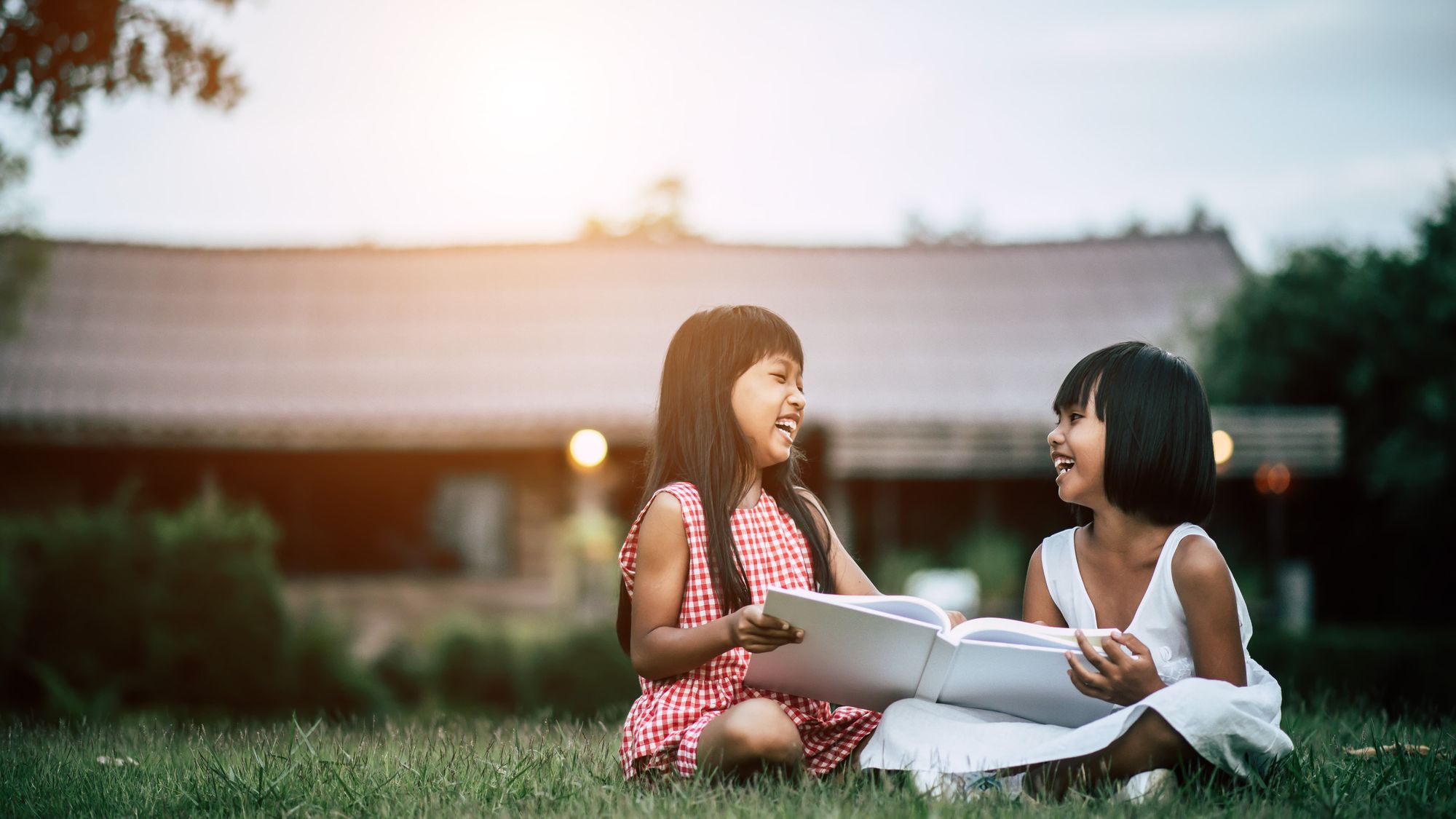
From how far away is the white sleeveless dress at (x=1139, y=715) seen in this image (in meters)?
2.64

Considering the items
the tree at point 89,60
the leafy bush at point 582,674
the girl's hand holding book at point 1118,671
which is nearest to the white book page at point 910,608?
the girl's hand holding book at point 1118,671

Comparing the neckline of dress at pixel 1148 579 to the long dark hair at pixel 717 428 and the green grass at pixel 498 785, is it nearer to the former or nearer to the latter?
the green grass at pixel 498 785

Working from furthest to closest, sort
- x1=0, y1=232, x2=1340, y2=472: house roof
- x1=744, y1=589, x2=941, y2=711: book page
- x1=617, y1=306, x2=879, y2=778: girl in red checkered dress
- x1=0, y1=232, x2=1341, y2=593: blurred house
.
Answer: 1. x1=0, y1=232, x2=1340, y2=472: house roof
2. x1=0, y1=232, x2=1341, y2=593: blurred house
3. x1=617, y1=306, x2=879, y2=778: girl in red checkered dress
4. x1=744, y1=589, x2=941, y2=711: book page

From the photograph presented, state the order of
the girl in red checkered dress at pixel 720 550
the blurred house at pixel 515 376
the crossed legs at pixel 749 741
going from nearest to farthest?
1. the crossed legs at pixel 749 741
2. the girl in red checkered dress at pixel 720 550
3. the blurred house at pixel 515 376

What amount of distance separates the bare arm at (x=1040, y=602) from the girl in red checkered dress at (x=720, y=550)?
443mm

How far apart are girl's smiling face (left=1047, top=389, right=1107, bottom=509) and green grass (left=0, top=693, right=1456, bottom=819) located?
73cm

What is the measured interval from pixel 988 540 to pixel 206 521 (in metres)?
8.23

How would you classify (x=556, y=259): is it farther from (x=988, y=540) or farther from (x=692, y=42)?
(x=692, y=42)

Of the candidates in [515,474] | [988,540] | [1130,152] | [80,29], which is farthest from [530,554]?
[80,29]

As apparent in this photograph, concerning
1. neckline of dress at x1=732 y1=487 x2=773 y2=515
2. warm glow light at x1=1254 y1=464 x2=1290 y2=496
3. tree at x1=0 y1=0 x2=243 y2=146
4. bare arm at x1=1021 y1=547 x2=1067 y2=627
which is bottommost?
warm glow light at x1=1254 y1=464 x2=1290 y2=496

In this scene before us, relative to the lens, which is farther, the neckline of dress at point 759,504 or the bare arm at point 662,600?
the neckline of dress at point 759,504

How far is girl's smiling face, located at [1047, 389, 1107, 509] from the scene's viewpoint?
3.09 metres

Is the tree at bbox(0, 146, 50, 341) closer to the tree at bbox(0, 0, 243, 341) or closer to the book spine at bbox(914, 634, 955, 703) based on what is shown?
the tree at bbox(0, 0, 243, 341)

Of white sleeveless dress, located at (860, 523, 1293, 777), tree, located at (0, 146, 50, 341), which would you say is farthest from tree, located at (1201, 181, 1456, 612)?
tree, located at (0, 146, 50, 341)
